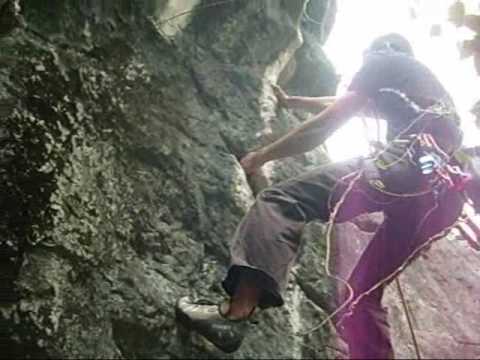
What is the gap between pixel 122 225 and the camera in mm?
3490

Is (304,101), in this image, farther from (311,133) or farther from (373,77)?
(373,77)

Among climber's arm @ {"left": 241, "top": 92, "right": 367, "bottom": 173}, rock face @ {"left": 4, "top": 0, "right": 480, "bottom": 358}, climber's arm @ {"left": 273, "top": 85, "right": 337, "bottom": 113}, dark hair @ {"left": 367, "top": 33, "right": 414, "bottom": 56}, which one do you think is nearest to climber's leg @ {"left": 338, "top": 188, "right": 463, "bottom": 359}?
rock face @ {"left": 4, "top": 0, "right": 480, "bottom": 358}

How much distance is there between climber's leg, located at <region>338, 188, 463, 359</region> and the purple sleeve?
87 cm

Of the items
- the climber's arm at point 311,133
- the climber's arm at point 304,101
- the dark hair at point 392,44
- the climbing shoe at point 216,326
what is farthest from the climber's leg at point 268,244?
the climber's arm at point 304,101

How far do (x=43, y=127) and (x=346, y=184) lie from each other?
5.91ft

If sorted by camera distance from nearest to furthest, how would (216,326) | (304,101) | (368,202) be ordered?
(216,326) < (368,202) < (304,101)

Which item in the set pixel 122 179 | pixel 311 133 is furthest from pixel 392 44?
pixel 122 179

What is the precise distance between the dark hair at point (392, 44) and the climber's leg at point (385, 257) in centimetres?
135

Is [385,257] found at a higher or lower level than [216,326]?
higher

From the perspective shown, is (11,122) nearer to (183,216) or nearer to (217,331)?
(183,216)

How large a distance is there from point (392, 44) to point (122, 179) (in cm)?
227

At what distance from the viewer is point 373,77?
13.3ft

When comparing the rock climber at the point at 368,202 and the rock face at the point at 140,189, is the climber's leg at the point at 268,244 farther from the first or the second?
the rock face at the point at 140,189

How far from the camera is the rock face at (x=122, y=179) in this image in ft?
9.84
